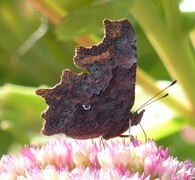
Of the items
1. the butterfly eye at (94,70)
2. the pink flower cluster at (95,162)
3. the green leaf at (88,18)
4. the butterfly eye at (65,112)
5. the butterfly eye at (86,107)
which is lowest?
the pink flower cluster at (95,162)

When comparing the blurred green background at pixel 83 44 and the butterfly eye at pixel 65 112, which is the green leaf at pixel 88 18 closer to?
the blurred green background at pixel 83 44

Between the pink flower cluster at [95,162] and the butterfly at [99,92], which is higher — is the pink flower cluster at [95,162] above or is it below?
below

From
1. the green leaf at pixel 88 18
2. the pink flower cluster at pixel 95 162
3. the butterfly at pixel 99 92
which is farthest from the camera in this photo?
the green leaf at pixel 88 18

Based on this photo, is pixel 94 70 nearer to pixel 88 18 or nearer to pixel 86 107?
pixel 86 107

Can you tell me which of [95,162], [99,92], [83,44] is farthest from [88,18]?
[95,162]

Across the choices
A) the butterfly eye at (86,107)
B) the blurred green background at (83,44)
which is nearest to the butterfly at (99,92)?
the butterfly eye at (86,107)

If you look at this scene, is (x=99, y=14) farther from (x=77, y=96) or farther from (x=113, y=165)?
(x=113, y=165)

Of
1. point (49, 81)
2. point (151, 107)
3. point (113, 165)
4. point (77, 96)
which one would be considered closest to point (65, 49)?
point (49, 81)
